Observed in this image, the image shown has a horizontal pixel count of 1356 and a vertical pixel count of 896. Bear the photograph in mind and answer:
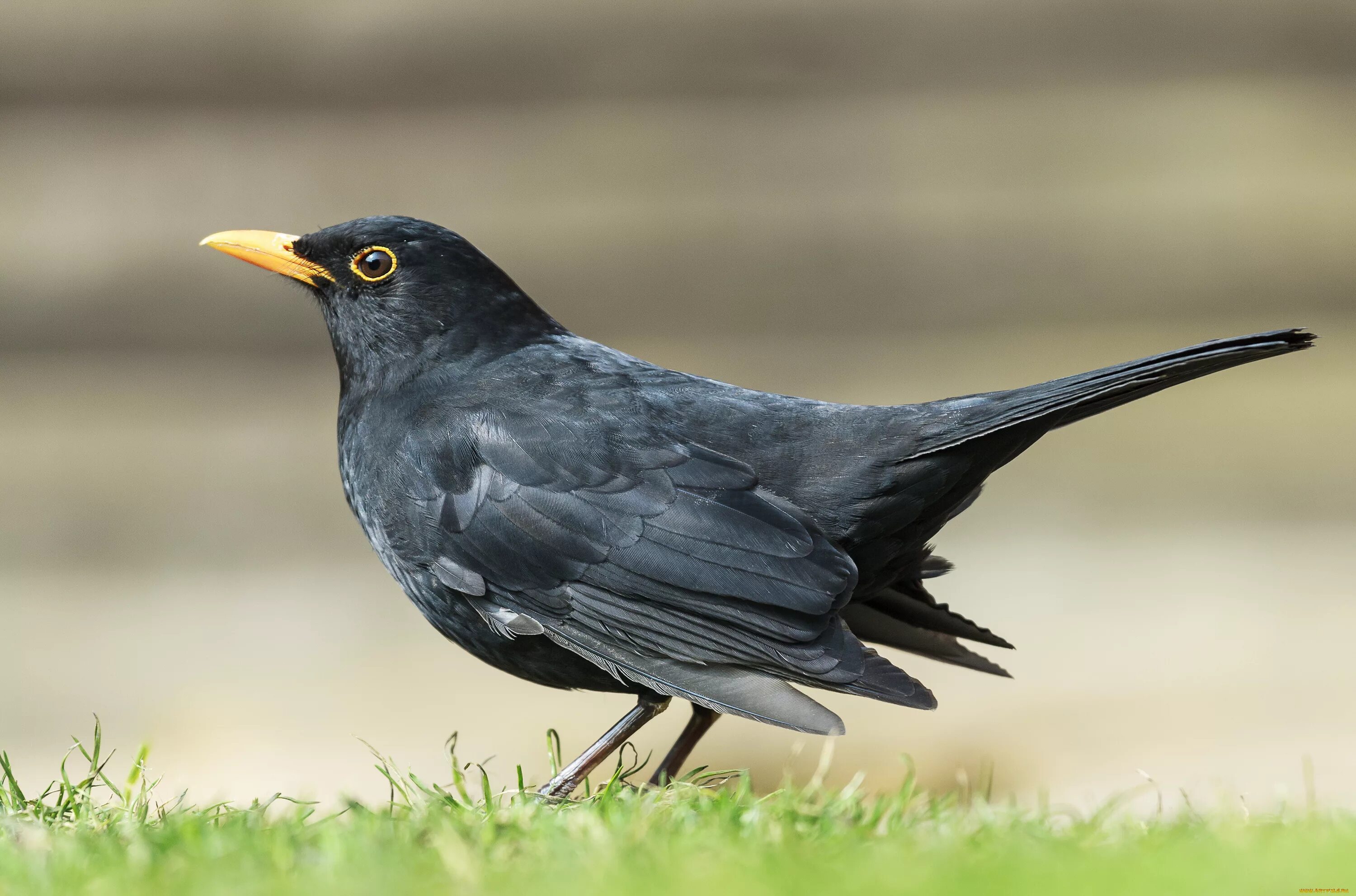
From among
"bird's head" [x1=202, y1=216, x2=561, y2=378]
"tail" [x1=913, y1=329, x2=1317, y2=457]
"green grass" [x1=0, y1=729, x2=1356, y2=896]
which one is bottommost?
"green grass" [x1=0, y1=729, x2=1356, y2=896]

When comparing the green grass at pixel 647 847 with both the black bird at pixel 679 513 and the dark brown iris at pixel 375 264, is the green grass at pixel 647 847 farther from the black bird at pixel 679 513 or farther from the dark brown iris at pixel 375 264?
the dark brown iris at pixel 375 264

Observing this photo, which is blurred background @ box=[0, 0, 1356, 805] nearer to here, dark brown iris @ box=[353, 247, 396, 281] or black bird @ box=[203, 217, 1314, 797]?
dark brown iris @ box=[353, 247, 396, 281]

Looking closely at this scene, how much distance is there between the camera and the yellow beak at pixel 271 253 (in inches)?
145

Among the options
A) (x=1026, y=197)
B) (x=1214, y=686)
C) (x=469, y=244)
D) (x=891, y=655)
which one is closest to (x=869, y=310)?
(x=1026, y=197)

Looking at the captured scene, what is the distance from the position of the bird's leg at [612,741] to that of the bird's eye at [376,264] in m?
1.43

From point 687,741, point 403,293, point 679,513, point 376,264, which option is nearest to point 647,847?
point 679,513

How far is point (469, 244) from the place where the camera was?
363 centimetres

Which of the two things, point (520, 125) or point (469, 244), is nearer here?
point (469, 244)

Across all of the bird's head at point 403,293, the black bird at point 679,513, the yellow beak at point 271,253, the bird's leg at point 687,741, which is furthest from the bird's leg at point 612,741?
the yellow beak at point 271,253

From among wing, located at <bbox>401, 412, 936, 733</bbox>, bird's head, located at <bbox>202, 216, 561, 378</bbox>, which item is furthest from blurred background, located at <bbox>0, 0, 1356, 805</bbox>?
wing, located at <bbox>401, 412, 936, 733</bbox>

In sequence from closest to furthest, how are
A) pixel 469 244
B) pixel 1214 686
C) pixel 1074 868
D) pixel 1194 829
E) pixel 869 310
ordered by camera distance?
pixel 1074 868, pixel 1194 829, pixel 469 244, pixel 1214 686, pixel 869 310

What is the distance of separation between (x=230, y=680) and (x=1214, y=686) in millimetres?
4478

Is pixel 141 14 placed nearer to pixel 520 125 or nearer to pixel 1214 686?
pixel 520 125

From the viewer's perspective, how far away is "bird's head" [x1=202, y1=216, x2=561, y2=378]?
3.53m
